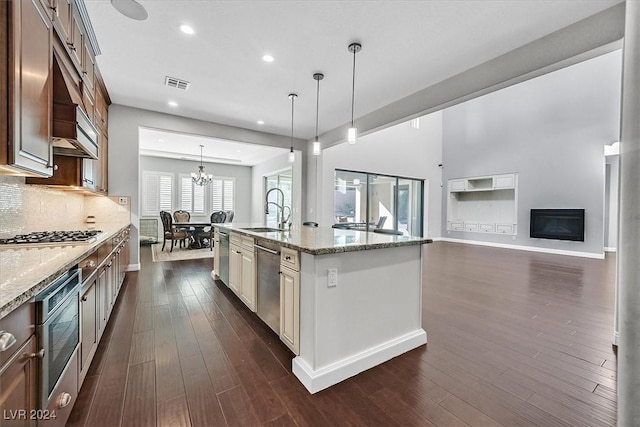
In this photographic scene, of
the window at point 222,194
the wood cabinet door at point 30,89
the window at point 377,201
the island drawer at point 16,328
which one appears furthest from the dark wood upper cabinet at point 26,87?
the window at point 222,194

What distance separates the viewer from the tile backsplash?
209cm

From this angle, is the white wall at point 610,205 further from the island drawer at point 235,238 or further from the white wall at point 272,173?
the island drawer at point 235,238

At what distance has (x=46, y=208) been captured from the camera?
2.78m

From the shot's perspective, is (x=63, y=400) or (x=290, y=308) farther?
(x=290, y=308)

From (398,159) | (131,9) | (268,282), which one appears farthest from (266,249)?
(398,159)

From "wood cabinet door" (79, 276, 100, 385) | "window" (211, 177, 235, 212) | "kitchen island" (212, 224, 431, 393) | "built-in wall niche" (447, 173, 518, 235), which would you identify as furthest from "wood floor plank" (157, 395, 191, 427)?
"built-in wall niche" (447, 173, 518, 235)

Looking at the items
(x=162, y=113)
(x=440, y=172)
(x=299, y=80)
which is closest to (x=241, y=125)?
(x=162, y=113)

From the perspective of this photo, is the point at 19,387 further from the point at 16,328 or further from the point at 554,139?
the point at 554,139

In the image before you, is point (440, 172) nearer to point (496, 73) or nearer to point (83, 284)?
point (496, 73)

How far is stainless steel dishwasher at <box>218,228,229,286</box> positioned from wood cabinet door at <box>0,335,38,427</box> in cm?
257

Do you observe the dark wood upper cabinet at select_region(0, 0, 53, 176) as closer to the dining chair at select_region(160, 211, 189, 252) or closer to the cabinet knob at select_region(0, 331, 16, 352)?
the cabinet knob at select_region(0, 331, 16, 352)

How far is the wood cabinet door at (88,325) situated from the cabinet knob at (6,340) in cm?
86

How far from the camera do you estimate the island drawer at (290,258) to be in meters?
1.91

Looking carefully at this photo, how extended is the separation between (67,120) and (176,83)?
90.4 inches
